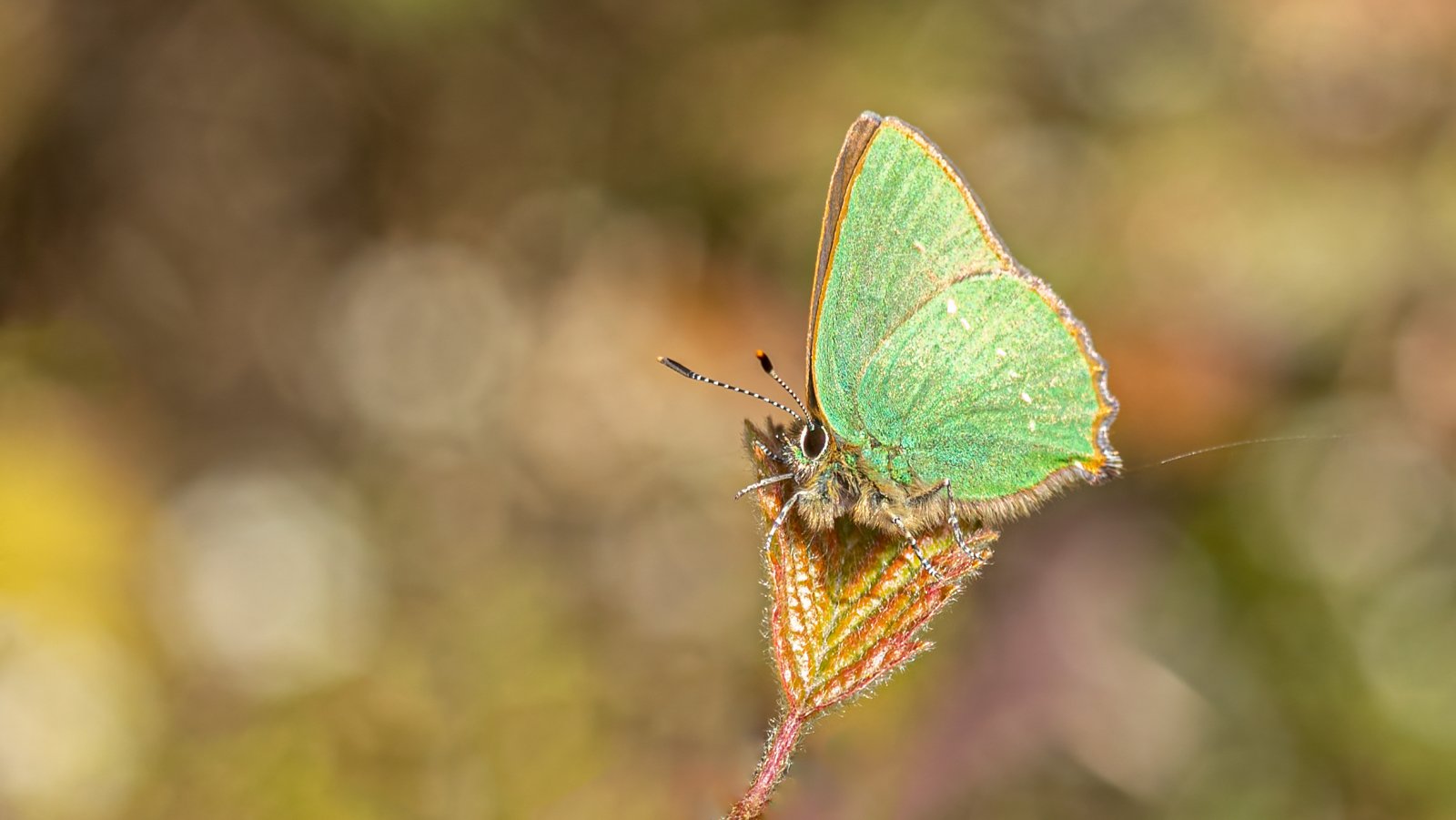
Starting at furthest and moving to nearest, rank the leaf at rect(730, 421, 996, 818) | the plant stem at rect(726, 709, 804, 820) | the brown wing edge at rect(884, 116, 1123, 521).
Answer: the brown wing edge at rect(884, 116, 1123, 521) < the leaf at rect(730, 421, 996, 818) < the plant stem at rect(726, 709, 804, 820)

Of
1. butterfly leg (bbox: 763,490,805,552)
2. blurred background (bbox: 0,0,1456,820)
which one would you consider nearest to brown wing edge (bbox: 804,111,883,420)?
butterfly leg (bbox: 763,490,805,552)

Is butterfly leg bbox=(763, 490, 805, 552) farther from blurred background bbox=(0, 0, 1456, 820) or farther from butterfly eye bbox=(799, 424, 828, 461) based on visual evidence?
blurred background bbox=(0, 0, 1456, 820)

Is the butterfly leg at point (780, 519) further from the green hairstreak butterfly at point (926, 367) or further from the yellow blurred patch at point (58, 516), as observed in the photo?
the yellow blurred patch at point (58, 516)

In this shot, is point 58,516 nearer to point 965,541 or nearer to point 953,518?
point 953,518

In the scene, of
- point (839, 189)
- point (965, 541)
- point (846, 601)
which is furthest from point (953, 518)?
point (839, 189)

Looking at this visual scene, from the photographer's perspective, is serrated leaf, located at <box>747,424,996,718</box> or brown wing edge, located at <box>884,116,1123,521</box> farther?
brown wing edge, located at <box>884,116,1123,521</box>

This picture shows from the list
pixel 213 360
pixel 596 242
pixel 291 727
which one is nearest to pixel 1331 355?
pixel 596 242

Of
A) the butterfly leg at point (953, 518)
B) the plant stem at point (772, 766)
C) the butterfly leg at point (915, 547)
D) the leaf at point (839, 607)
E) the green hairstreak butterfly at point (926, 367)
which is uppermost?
the green hairstreak butterfly at point (926, 367)

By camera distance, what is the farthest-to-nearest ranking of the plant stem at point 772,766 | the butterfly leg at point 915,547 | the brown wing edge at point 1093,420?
1. the brown wing edge at point 1093,420
2. the butterfly leg at point 915,547
3. the plant stem at point 772,766

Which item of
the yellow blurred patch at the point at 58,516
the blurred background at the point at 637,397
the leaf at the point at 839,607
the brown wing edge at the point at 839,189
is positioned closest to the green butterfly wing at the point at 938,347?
the brown wing edge at the point at 839,189
